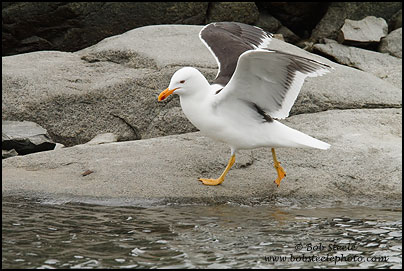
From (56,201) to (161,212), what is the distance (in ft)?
3.48

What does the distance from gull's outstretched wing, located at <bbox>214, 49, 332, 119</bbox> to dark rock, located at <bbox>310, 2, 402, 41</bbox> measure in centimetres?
632

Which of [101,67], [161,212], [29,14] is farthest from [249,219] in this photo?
[29,14]

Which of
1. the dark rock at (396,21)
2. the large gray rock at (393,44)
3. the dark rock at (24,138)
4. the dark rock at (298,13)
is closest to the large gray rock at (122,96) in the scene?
the dark rock at (24,138)

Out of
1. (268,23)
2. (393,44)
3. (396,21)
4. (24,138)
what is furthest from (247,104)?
(396,21)

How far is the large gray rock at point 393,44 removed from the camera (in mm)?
12430

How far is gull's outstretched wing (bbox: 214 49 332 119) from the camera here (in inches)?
253

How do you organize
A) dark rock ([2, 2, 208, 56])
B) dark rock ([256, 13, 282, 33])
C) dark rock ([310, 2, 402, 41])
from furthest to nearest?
1. dark rock ([256, 13, 282, 33])
2. dark rock ([310, 2, 402, 41])
3. dark rock ([2, 2, 208, 56])

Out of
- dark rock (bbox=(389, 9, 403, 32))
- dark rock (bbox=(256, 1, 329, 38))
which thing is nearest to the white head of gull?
dark rock (bbox=(256, 1, 329, 38))

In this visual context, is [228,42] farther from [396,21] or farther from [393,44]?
[396,21]

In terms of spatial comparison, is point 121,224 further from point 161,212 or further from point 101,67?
point 101,67

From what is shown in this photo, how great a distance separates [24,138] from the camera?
8.09 meters

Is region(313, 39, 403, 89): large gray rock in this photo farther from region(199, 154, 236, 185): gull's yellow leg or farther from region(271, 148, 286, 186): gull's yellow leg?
region(199, 154, 236, 185): gull's yellow leg

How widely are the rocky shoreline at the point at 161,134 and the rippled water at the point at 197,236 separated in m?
0.34

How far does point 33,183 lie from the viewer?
682cm
